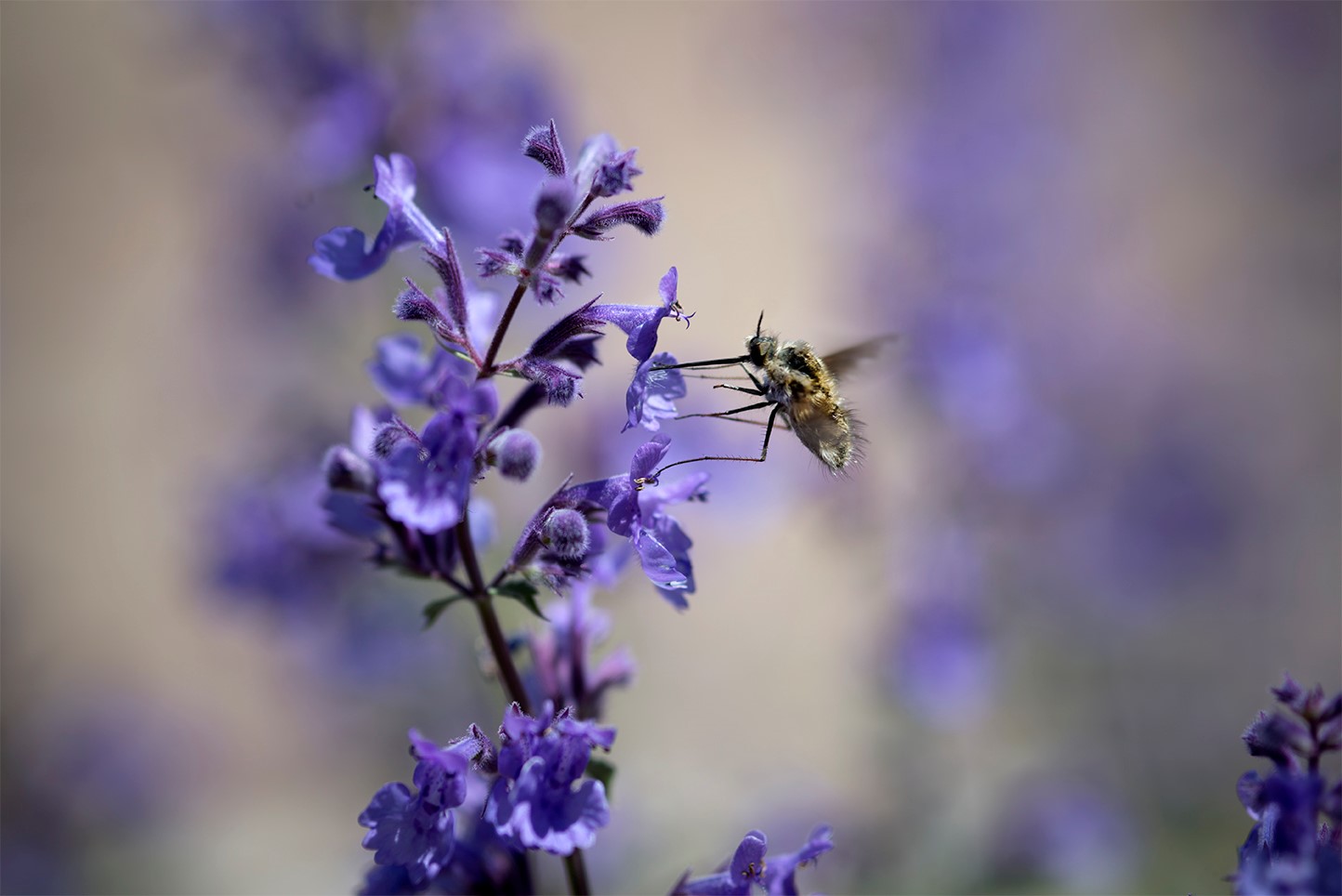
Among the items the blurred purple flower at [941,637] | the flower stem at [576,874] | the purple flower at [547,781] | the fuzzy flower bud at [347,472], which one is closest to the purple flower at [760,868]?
the flower stem at [576,874]

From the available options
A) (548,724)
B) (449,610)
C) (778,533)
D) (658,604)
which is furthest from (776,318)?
(548,724)

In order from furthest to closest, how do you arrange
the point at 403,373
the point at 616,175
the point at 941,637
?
1. the point at 941,637
2. the point at 403,373
3. the point at 616,175

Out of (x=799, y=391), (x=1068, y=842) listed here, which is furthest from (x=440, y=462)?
(x=1068, y=842)

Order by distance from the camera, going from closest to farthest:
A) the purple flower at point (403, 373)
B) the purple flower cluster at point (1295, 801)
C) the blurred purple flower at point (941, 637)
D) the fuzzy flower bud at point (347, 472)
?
the purple flower cluster at point (1295, 801) < the fuzzy flower bud at point (347, 472) < the purple flower at point (403, 373) < the blurred purple flower at point (941, 637)

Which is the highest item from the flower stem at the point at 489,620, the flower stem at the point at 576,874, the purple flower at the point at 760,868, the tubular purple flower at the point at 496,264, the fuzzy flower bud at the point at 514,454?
the tubular purple flower at the point at 496,264

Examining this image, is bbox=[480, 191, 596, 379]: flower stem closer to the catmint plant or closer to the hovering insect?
the catmint plant

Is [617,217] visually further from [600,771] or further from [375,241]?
[600,771]

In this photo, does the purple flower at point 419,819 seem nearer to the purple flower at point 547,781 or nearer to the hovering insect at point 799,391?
the purple flower at point 547,781
